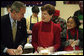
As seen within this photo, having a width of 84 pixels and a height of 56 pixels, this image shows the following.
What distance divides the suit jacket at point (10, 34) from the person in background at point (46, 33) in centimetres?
9

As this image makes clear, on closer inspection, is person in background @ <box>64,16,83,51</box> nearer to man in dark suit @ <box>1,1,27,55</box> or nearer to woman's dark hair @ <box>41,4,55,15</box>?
woman's dark hair @ <box>41,4,55,15</box>

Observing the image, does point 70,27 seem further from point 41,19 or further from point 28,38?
point 28,38

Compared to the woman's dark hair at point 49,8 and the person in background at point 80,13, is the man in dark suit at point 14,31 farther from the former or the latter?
the person in background at point 80,13

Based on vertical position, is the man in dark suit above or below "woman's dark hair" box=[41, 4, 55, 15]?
below

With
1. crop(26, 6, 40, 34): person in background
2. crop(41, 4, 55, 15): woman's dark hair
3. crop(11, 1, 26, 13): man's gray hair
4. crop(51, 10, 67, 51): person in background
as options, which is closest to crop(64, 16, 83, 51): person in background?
crop(51, 10, 67, 51): person in background

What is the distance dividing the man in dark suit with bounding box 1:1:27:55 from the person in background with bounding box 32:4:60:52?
0.10 metres

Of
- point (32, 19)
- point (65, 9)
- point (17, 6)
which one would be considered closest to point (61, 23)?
point (65, 9)

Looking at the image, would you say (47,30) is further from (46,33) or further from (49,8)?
(49,8)

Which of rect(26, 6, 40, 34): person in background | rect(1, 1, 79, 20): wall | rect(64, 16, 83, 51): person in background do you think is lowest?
rect(64, 16, 83, 51): person in background

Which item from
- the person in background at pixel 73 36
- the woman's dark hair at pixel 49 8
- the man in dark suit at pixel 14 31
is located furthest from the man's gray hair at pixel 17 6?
the person in background at pixel 73 36

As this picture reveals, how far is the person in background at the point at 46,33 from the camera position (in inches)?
46.9

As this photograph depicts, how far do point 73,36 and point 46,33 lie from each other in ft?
0.69

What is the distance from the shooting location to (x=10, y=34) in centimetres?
123

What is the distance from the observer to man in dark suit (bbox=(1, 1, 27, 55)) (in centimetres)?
121
